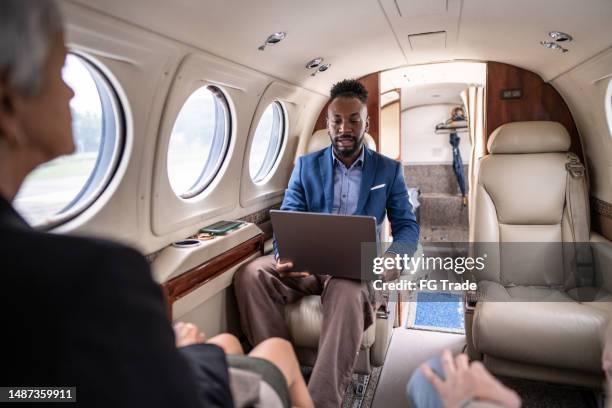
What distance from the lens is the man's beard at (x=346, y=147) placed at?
9.16 feet

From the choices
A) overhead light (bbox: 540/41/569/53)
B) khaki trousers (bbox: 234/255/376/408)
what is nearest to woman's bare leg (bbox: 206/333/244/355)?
khaki trousers (bbox: 234/255/376/408)

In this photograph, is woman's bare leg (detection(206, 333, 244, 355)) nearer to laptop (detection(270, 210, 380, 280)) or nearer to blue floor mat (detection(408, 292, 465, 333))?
laptop (detection(270, 210, 380, 280))

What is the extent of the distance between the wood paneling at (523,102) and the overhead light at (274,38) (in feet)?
6.88

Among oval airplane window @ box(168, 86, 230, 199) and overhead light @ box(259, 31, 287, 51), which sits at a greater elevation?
overhead light @ box(259, 31, 287, 51)

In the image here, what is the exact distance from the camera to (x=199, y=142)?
2.84m

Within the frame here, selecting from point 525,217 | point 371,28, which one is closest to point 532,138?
point 525,217

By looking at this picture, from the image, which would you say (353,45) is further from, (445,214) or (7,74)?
(445,214)

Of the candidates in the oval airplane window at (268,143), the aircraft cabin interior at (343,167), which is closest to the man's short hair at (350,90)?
the aircraft cabin interior at (343,167)

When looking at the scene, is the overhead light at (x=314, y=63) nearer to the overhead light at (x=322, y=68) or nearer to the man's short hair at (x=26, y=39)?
the overhead light at (x=322, y=68)

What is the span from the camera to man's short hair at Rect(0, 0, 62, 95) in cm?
58

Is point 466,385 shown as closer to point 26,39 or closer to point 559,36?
point 26,39

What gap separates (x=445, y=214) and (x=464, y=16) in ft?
15.0

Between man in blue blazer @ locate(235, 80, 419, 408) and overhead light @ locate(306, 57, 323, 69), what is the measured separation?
0.27 metres

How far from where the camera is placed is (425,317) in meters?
3.50
